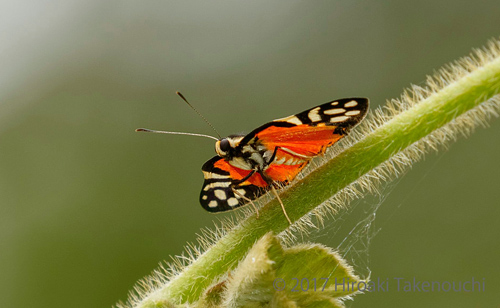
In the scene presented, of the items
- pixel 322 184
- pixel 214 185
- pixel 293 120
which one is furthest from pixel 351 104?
Result: pixel 214 185

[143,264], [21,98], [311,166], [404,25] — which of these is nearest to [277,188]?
[311,166]

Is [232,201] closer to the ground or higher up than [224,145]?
closer to the ground

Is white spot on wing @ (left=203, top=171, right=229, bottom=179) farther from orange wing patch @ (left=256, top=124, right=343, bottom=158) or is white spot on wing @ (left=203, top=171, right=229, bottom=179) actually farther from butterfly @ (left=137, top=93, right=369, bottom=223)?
orange wing patch @ (left=256, top=124, right=343, bottom=158)

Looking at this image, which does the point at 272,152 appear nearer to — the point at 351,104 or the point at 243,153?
the point at 243,153

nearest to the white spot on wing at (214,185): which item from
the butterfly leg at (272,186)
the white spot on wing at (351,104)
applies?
the butterfly leg at (272,186)

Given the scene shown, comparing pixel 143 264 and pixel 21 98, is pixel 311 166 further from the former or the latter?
pixel 21 98

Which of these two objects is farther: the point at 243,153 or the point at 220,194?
the point at 220,194

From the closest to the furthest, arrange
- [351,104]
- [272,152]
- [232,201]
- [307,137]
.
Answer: [351,104]
[307,137]
[272,152]
[232,201]
